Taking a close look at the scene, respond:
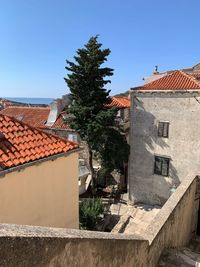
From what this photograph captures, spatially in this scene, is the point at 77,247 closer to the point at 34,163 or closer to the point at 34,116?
the point at 34,163

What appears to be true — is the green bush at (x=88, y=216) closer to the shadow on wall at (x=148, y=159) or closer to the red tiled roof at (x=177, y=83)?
the shadow on wall at (x=148, y=159)

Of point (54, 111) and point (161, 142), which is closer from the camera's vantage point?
point (161, 142)

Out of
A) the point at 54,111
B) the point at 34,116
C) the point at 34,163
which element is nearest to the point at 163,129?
the point at 34,163

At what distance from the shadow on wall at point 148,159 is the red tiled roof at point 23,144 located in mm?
12029

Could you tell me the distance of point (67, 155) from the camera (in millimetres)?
7875

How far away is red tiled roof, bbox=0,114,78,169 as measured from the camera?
21.3ft

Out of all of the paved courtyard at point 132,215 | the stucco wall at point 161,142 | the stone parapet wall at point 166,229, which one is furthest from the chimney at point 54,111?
the stone parapet wall at point 166,229

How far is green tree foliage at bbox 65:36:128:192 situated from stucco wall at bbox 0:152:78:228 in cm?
1237

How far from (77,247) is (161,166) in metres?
17.2

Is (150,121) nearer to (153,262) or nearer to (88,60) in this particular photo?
(88,60)

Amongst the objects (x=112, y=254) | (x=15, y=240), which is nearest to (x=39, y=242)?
(x=15, y=240)

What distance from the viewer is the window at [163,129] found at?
736 inches

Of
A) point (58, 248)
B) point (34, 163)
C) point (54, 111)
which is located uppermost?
point (54, 111)

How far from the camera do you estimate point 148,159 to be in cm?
2012
